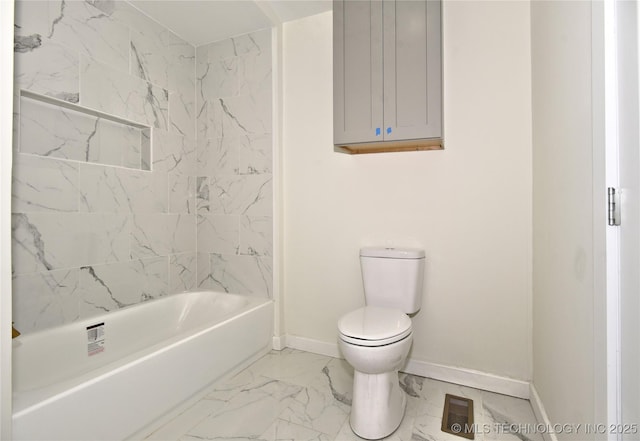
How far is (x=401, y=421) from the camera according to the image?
1.54 metres

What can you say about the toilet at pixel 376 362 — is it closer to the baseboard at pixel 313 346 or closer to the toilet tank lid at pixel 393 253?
the toilet tank lid at pixel 393 253

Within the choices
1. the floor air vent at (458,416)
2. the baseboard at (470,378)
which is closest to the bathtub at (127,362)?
the baseboard at (470,378)

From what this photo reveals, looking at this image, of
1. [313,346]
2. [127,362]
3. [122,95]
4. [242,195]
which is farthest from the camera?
[242,195]

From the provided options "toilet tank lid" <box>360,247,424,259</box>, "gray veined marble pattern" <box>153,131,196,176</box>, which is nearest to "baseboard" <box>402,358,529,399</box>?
"toilet tank lid" <box>360,247,424,259</box>

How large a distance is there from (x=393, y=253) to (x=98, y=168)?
178cm

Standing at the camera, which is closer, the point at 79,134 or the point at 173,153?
the point at 79,134

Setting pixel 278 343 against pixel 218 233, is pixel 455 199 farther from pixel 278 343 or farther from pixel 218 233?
pixel 218 233

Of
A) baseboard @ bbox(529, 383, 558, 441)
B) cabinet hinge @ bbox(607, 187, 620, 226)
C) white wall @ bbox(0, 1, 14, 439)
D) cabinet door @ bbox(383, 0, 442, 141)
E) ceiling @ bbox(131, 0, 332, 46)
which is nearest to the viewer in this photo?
cabinet hinge @ bbox(607, 187, 620, 226)

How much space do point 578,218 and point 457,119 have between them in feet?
3.37

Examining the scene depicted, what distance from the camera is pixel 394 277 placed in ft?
6.09

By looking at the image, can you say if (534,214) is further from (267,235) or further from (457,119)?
(267,235)

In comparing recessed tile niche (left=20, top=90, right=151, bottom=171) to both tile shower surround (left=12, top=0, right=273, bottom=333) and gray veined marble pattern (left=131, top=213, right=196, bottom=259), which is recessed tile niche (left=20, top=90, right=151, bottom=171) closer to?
tile shower surround (left=12, top=0, right=273, bottom=333)

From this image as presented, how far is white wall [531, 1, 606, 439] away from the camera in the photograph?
0.88 metres

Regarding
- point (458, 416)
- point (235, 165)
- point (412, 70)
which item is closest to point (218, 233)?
point (235, 165)
